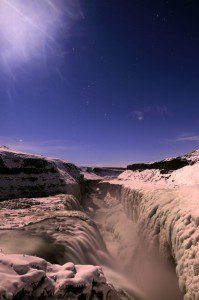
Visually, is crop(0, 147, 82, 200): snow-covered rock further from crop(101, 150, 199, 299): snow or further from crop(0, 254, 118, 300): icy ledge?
crop(0, 254, 118, 300): icy ledge

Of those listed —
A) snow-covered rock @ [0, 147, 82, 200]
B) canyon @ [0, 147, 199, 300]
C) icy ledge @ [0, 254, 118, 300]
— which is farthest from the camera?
snow-covered rock @ [0, 147, 82, 200]

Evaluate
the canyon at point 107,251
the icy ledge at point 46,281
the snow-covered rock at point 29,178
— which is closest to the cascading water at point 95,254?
the canyon at point 107,251

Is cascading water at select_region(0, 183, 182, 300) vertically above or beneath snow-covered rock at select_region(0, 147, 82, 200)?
beneath

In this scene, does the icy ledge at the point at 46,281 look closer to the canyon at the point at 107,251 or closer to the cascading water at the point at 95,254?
the canyon at the point at 107,251

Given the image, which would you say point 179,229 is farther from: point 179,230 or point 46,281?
point 46,281

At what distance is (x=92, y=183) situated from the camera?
48.6m

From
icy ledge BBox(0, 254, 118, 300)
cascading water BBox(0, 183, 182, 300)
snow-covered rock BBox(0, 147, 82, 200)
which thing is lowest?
cascading water BBox(0, 183, 182, 300)

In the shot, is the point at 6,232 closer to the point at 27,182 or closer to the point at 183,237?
the point at 183,237

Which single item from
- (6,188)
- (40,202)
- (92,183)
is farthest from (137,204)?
(92,183)

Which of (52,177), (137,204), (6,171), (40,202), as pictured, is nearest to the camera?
(137,204)

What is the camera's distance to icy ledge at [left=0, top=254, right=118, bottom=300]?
12.6ft

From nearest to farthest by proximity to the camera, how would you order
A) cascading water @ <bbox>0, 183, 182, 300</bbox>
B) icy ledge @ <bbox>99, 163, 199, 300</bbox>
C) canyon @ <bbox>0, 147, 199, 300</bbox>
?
canyon @ <bbox>0, 147, 199, 300</bbox> → icy ledge @ <bbox>99, 163, 199, 300</bbox> → cascading water @ <bbox>0, 183, 182, 300</bbox>

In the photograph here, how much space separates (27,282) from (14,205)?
43.0 ft

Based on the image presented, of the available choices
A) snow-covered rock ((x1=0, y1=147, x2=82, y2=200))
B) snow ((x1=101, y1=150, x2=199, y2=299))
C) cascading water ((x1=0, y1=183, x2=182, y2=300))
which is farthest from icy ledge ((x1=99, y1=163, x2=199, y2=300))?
snow-covered rock ((x1=0, y1=147, x2=82, y2=200))
